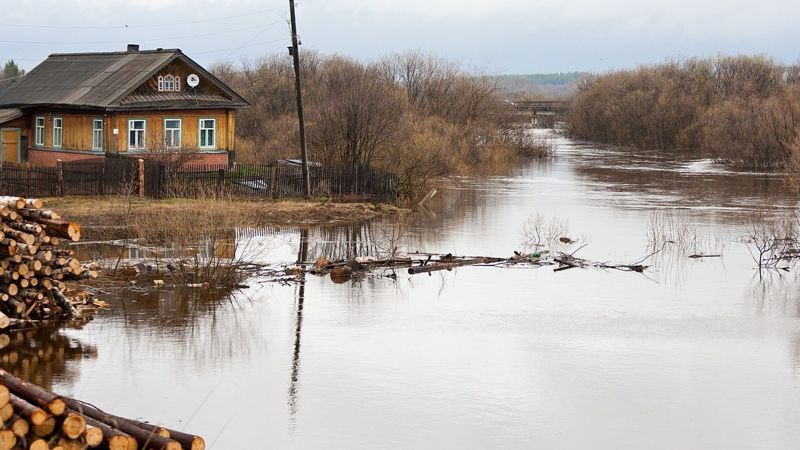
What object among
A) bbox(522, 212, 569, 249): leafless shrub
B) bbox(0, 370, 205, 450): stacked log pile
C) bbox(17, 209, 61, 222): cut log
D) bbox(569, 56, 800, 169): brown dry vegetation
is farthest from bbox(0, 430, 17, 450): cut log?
bbox(569, 56, 800, 169): brown dry vegetation

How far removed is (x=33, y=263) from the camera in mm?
16531

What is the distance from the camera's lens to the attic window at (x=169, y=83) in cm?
3897

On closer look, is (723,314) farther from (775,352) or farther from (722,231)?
(722,231)

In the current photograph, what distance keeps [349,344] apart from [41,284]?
4.75 m

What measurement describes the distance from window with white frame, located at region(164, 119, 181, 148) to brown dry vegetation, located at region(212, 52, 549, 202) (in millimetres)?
5057

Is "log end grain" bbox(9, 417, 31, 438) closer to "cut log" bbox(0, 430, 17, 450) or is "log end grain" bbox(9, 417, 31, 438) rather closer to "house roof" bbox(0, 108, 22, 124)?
"cut log" bbox(0, 430, 17, 450)

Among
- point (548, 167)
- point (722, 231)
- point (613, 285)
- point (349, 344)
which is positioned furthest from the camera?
point (548, 167)

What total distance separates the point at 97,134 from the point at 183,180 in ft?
19.6

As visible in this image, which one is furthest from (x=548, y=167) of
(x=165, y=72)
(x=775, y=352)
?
(x=775, y=352)

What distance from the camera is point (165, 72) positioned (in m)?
39.0

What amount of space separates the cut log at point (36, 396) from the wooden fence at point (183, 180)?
2173 centimetres

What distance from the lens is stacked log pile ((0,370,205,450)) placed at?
8688 mm

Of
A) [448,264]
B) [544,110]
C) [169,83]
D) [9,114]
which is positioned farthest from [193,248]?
[544,110]

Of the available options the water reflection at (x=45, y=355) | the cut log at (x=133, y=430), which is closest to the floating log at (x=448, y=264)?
the water reflection at (x=45, y=355)
